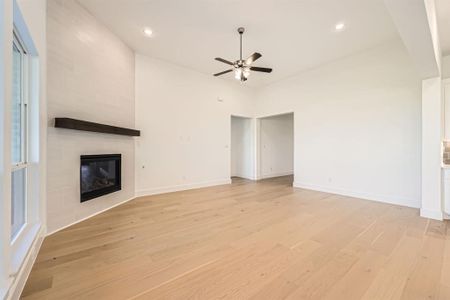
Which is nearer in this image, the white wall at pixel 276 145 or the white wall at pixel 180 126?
the white wall at pixel 180 126

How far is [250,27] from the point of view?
3.27 meters

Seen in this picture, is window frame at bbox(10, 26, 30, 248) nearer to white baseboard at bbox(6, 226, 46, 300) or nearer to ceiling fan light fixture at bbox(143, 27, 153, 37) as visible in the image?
white baseboard at bbox(6, 226, 46, 300)

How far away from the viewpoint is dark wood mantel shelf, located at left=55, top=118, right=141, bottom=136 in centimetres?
247

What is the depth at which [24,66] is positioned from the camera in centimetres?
201

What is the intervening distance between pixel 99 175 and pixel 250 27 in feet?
12.0

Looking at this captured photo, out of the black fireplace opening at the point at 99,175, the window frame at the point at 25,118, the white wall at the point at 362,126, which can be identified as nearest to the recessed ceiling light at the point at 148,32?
the window frame at the point at 25,118

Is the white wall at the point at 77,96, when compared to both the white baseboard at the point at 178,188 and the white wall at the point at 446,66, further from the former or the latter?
the white wall at the point at 446,66

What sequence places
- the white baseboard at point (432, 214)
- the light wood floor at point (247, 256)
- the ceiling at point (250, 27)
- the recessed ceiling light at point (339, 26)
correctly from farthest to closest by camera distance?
the recessed ceiling light at point (339, 26), the white baseboard at point (432, 214), the ceiling at point (250, 27), the light wood floor at point (247, 256)

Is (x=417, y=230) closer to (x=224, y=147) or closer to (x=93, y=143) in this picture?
(x=224, y=147)

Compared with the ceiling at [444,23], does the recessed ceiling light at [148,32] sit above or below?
above

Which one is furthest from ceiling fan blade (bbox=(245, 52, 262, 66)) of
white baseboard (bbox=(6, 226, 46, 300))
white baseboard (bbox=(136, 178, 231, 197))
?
white baseboard (bbox=(6, 226, 46, 300))

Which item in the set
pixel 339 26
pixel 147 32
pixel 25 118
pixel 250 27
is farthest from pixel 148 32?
pixel 339 26

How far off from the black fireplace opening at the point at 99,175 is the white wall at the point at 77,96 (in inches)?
3.6

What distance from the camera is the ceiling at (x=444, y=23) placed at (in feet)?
8.00
